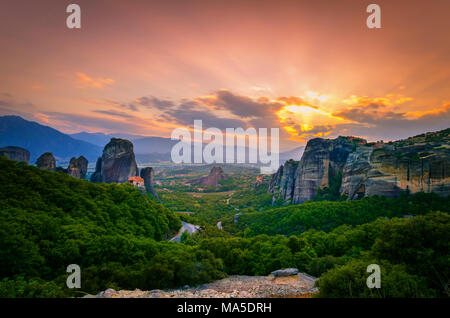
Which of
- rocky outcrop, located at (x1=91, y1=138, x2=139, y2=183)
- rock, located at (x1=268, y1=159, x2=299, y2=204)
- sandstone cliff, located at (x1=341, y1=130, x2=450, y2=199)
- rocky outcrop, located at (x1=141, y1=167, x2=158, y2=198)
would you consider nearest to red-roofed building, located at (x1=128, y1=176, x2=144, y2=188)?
rocky outcrop, located at (x1=91, y1=138, x2=139, y2=183)

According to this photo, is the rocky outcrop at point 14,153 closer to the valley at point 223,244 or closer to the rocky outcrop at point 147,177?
the rocky outcrop at point 147,177

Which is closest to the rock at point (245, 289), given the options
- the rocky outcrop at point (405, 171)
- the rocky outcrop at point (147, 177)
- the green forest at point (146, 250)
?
the green forest at point (146, 250)

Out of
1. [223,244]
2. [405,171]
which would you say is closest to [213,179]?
[405,171]

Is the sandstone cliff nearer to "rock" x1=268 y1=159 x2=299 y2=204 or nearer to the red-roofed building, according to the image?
"rock" x1=268 y1=159 x2=299 y2=204

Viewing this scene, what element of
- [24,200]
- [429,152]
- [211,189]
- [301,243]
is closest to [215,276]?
[301,243]

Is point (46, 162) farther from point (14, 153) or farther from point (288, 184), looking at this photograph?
point (288, 184)

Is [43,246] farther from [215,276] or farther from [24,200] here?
[215,276]
